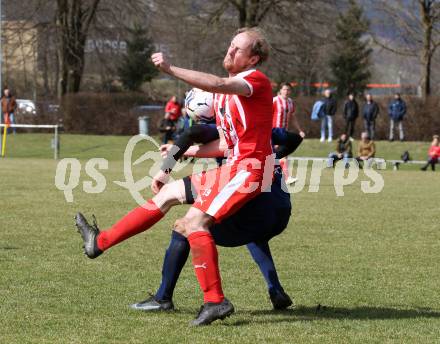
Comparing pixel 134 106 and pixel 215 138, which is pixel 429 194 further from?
pixel 134 106

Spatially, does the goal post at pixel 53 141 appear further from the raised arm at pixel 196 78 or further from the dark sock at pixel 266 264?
the raised arm at pixel 196 78

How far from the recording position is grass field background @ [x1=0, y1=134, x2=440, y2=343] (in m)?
5.68

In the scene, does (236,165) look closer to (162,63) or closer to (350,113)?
(162,63)

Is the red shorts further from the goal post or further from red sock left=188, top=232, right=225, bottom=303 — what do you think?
the goal post

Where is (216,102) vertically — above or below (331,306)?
above

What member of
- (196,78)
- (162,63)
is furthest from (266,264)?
(162,63)

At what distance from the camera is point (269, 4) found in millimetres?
41188

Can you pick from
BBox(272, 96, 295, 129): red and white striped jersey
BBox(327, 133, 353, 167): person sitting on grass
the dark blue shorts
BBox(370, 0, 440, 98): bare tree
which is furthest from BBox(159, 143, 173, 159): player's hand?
BBox(370, 0, 440, 98): bare tree

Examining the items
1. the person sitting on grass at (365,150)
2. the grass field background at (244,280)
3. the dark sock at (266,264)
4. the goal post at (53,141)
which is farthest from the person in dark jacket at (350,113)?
the dark sock at (266,264)

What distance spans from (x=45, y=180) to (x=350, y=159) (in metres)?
10.1

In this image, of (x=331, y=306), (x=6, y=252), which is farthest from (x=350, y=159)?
(x=331, y=306)

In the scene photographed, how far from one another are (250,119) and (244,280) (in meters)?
2.29

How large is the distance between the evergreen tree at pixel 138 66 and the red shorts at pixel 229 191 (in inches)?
2124

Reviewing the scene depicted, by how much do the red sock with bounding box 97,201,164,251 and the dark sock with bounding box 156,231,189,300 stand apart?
185 millimetres
